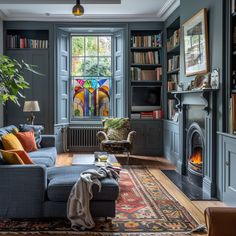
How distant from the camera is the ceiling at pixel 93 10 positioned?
7156 mm

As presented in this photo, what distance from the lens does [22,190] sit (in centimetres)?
372

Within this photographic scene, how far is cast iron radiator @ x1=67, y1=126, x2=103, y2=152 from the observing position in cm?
875

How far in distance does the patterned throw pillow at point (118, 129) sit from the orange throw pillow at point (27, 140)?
7.11 ft

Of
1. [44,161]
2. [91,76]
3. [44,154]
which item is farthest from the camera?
[91,76]

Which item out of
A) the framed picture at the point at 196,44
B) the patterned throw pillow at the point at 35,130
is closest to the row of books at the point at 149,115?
the framed picture at the point at 196,44

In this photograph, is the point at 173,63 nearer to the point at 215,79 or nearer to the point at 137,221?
the point at 215,79

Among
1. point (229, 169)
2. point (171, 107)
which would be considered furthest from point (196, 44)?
point (171, 107)

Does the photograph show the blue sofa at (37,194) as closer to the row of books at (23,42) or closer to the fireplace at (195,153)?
the fireplace at (195,153)

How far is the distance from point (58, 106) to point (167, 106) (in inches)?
93.4

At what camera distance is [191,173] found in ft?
18.7

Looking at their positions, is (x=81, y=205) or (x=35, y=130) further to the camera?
(x=35, y=130)

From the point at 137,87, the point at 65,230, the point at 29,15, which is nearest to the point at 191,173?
the point at 65,230

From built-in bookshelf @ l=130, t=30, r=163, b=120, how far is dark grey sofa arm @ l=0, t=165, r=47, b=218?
495cm

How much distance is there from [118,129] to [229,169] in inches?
149
